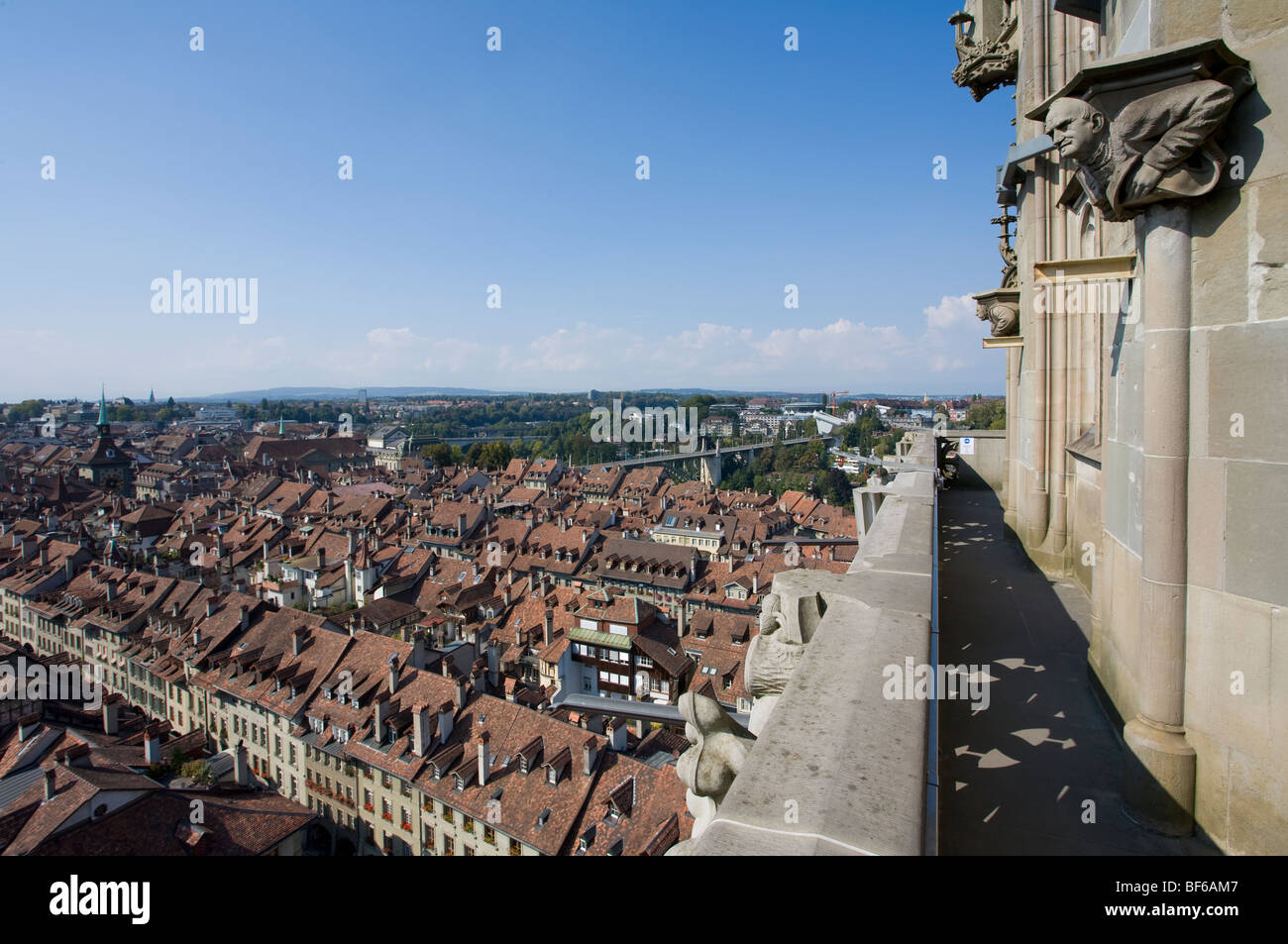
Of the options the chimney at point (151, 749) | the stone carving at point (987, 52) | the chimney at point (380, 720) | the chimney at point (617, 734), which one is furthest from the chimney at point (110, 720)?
the stone carving at point (987, 52)

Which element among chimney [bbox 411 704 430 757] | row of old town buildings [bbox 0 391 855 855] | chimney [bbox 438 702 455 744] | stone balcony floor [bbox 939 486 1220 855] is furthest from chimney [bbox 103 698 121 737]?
stone balcony floor [bbox 939 486 1220 855]

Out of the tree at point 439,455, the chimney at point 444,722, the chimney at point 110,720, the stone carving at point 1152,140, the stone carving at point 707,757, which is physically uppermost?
the stone carving at point 1152,140

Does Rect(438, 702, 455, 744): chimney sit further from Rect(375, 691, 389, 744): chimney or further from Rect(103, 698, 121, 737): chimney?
Rect(103, 698, 121, 737): chimney

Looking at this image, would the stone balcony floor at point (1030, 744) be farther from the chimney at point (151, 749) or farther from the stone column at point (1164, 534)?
the chimney at point (151, 749)

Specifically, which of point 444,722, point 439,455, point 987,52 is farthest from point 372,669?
point 439,455

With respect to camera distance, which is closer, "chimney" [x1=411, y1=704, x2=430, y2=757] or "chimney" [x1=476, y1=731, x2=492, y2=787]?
"chimney" [x1=476, y1=731, x2=492, y2=787]

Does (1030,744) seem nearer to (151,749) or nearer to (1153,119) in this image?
(1153,119)
